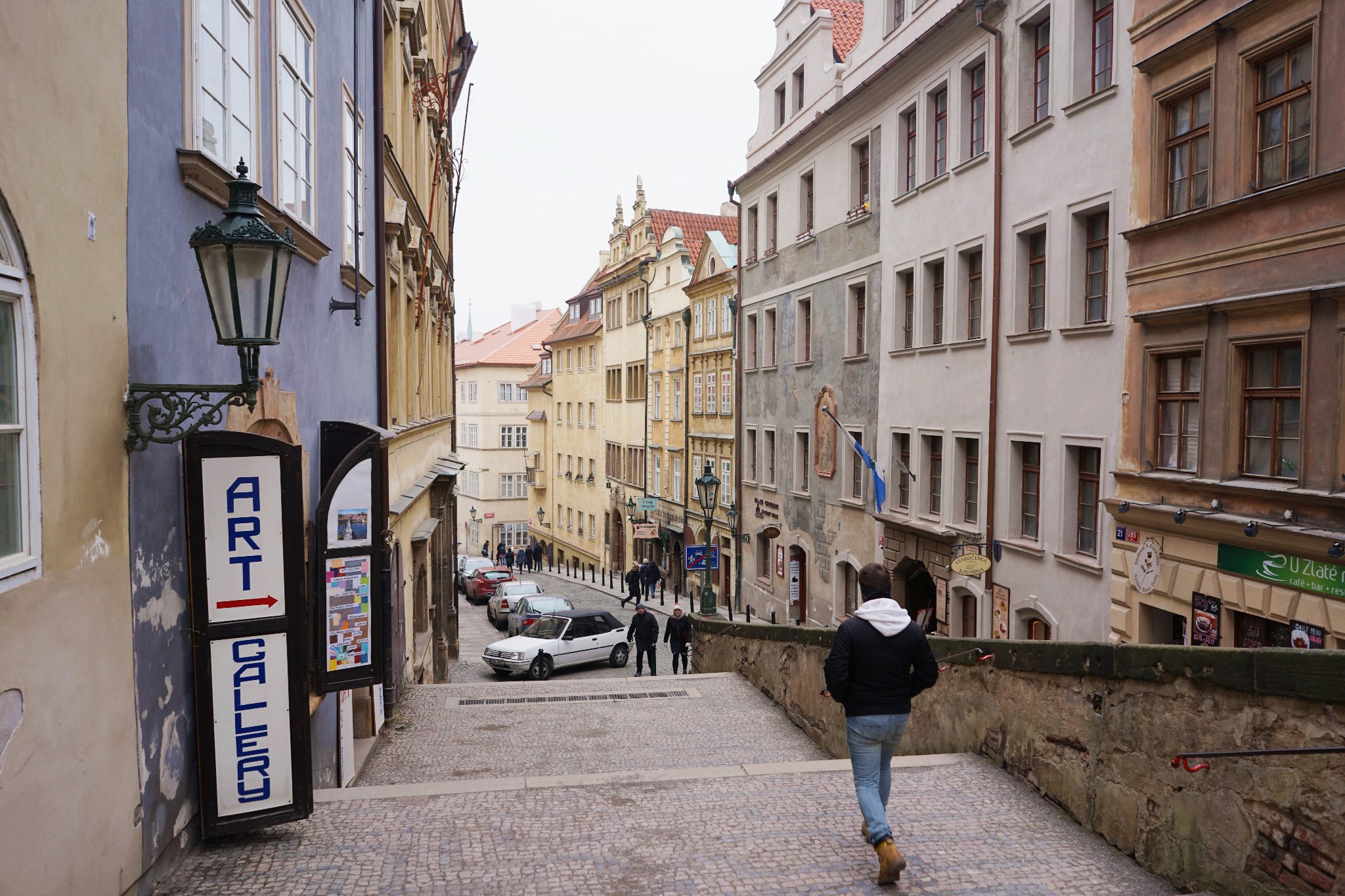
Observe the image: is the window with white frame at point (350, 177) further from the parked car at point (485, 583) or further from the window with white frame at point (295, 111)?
the parked car at point (485, 583)

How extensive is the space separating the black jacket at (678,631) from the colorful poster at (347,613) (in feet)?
44.6

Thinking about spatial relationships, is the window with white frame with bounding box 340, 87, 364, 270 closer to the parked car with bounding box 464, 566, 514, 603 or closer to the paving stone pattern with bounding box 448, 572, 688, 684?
the paving stone pattern with bounding box 448, 572, 688, 684

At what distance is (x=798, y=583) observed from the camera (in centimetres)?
2848

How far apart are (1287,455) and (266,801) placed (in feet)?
36.9

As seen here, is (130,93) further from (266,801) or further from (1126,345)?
(1126,345)

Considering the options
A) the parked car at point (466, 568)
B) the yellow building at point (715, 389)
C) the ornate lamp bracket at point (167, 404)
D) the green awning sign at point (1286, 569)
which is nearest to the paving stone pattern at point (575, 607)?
the parked car at point (466, 568)

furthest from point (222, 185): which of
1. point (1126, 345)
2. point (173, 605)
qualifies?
point (1126, 345)

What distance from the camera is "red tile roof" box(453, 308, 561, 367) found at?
73.5 m

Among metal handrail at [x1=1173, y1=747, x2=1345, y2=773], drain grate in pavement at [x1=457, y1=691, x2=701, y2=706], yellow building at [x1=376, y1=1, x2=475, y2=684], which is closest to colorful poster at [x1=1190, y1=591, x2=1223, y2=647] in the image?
drain grate in pavement at [x1=457, y1=691, x2=701, y2=706]

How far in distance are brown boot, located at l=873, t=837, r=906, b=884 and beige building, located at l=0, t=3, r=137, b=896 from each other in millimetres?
3645

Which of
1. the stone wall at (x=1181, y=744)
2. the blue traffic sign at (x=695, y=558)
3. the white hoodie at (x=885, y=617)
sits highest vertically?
the white hoodie at (x=885, y=617)

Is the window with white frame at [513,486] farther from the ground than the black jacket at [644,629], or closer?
closer

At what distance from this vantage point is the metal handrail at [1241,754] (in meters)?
4.48

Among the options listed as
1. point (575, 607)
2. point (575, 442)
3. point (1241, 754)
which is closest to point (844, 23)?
point (575, 607)
